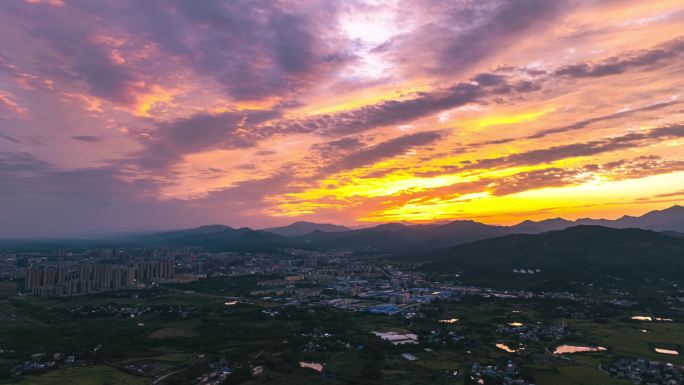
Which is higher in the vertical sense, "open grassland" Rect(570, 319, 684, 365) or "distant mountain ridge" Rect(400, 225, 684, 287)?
"distant mountain ridge" Rect(400, 225, 684, 287)

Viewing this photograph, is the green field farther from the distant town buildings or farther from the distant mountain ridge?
the distant mountain ridge

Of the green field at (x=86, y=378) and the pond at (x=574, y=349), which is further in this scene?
the pond at (x=574, y=349)

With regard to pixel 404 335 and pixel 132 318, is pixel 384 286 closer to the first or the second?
pixel 404 335

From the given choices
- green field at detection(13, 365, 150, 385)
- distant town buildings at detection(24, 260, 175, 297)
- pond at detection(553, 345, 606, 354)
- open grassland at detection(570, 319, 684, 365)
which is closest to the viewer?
green field at detection(13, 365, 150, 385)

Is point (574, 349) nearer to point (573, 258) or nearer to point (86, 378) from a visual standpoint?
point (86, 378)

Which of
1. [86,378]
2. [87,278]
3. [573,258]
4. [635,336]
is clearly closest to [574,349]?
[635,336]

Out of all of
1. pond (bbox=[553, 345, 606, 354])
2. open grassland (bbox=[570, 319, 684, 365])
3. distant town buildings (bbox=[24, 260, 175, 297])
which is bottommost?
pond (bbox=[553, 345, 606, 354])

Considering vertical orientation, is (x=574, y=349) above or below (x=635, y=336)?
below

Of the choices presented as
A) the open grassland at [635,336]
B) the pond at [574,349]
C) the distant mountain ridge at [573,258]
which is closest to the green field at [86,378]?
the pond at [574,349]

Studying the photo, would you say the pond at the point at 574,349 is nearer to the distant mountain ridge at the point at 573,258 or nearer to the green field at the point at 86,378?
the green field at the point at 86,378

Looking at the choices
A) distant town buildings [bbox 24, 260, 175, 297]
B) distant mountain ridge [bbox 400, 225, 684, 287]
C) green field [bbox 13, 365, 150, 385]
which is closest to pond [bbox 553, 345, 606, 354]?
green field [bbox 13, 365, 150, 385]

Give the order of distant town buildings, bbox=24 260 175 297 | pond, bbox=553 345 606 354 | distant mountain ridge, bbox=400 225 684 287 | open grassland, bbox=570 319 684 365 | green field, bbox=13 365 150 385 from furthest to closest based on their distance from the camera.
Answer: distant mountain ridge, bbox=400 225 684 287 < distant town buildings, bbox=24 260 175 297 < pond, bbox=553 345 606 354 < open grassland, bbox=570 319 684 365 < green field, bbox=13 365 150 385
